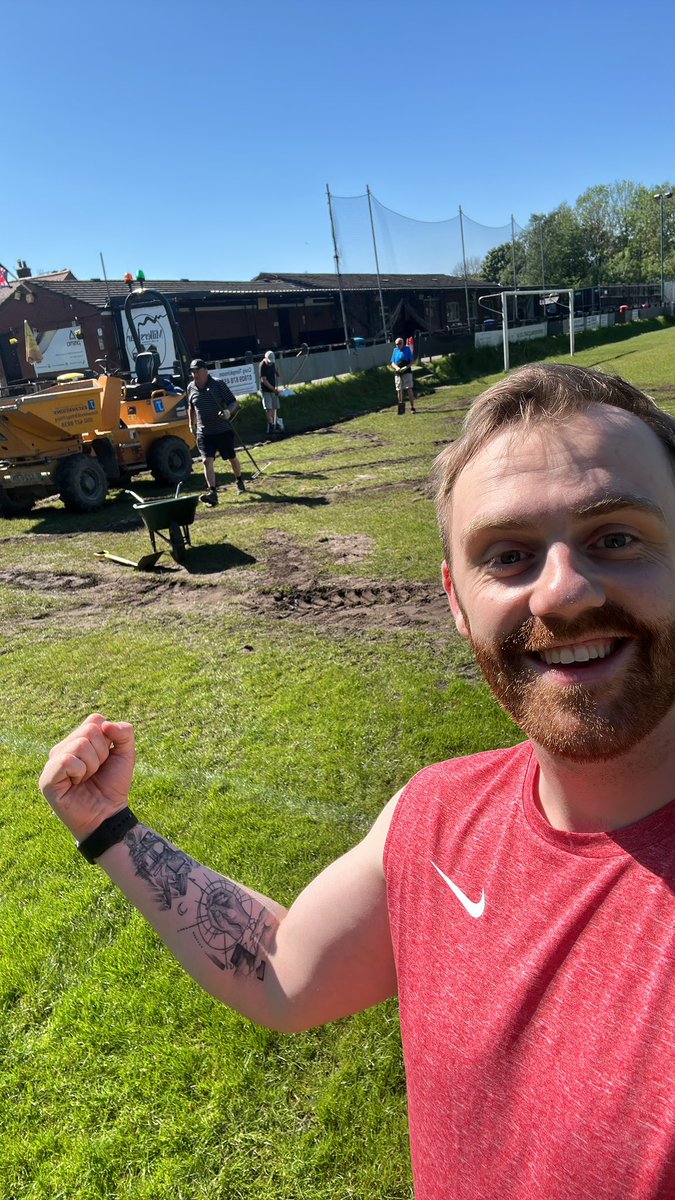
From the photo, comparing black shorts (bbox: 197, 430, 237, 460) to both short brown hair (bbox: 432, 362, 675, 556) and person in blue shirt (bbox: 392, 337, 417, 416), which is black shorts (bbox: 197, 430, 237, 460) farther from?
short brown hair (bbox: 432, 362, 675, 556)

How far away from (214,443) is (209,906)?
34.5 feet

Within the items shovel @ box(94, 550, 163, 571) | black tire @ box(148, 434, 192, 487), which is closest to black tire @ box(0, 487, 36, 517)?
black tire @ box(148, 434, 192, 487)

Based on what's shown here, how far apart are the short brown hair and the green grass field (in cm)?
202

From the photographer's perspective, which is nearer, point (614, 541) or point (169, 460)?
point (614, 541)

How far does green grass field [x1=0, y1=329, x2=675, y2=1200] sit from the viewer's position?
88.7 inches

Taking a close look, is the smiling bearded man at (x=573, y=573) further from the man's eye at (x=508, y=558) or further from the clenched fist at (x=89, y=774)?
the clenched fist at (x=89, y=774)

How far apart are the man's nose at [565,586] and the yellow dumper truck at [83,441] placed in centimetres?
1087

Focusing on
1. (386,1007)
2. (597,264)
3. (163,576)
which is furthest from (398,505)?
(597,264)

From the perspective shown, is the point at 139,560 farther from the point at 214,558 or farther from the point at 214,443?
the point at 214,443

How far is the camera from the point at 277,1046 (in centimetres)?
252

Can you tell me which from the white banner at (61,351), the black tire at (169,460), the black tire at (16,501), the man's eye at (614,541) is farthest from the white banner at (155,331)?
the man's eye at (614,541)

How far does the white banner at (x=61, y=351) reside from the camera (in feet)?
94.4

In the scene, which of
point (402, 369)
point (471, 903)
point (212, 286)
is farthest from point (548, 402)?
point (212, 286)

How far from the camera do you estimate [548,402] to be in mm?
1250
